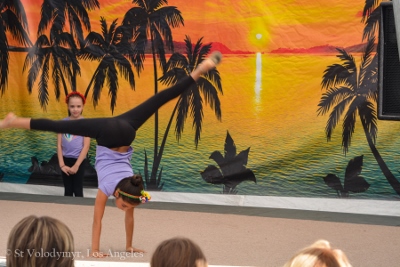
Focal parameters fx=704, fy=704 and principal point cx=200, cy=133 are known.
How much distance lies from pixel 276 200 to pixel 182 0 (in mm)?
2062

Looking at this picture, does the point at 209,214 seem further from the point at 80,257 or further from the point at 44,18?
the point at 44,18

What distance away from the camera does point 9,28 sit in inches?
276

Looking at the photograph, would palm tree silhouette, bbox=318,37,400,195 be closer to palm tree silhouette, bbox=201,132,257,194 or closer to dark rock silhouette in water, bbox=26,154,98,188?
palm tree silhouette, bbox=201,132,257,194

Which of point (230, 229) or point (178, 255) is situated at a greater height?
point (178, 255)

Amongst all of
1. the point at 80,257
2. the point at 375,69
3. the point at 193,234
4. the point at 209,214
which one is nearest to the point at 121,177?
the point at 80,257

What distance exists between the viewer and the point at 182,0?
6.62 metres

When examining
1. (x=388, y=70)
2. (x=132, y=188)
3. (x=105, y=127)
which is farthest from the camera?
(x=105, y=127)

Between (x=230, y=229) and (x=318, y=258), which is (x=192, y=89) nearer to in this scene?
(x=230, y=229)

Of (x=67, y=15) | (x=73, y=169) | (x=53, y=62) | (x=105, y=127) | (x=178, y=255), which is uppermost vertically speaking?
(x=67, y=15)

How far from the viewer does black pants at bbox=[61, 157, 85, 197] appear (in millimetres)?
6758

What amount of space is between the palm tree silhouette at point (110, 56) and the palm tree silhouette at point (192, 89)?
1.21 feet

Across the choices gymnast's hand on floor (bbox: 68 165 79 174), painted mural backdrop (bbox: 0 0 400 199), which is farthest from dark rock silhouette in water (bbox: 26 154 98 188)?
gymnast's hand on floor (bbox: 68 165 79 174)

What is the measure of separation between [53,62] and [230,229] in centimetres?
259

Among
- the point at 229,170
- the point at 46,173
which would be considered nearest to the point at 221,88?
the point at 229,170
